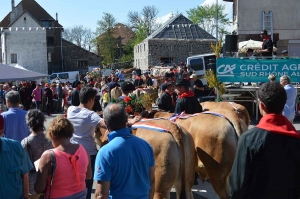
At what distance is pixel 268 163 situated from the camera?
3.04m

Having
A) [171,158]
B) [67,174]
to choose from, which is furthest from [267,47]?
[67,174]

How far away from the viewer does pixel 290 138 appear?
307cm

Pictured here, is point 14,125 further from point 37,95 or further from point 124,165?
point 37,95

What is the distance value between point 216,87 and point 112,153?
39.6 feet

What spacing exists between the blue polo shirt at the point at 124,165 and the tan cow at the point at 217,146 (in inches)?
104

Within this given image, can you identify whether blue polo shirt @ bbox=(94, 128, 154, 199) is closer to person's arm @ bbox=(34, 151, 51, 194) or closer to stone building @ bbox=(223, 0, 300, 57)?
person's arm @ bbox=(34, 151, 51, 194)

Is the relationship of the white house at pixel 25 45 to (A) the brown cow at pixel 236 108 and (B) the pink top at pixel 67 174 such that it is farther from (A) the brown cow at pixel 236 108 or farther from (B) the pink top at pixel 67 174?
(B) the pink top at pixel 67 174

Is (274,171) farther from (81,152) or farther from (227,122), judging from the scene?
(227,122)

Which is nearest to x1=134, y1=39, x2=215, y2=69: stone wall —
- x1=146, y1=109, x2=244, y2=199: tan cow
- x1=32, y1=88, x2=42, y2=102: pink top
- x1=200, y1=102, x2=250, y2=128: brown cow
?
x1=32, y1=88, x2=42, y2=102: pink top

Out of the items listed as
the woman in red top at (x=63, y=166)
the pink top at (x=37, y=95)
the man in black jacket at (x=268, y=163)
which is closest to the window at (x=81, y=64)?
the pink top at (x=37, y=95)

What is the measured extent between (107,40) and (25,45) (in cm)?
1781

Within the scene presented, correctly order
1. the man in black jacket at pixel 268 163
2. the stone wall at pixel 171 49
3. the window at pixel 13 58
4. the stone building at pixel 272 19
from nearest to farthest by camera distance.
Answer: the man in black jacket at pixel 268 163, the stone building at pixel 272 19, the stone wall at pixel 171 49, the window at pixel 13 58

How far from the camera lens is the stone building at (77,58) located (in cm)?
5606

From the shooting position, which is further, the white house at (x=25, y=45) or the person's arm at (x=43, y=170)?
the white house at (x=25, y=45)
